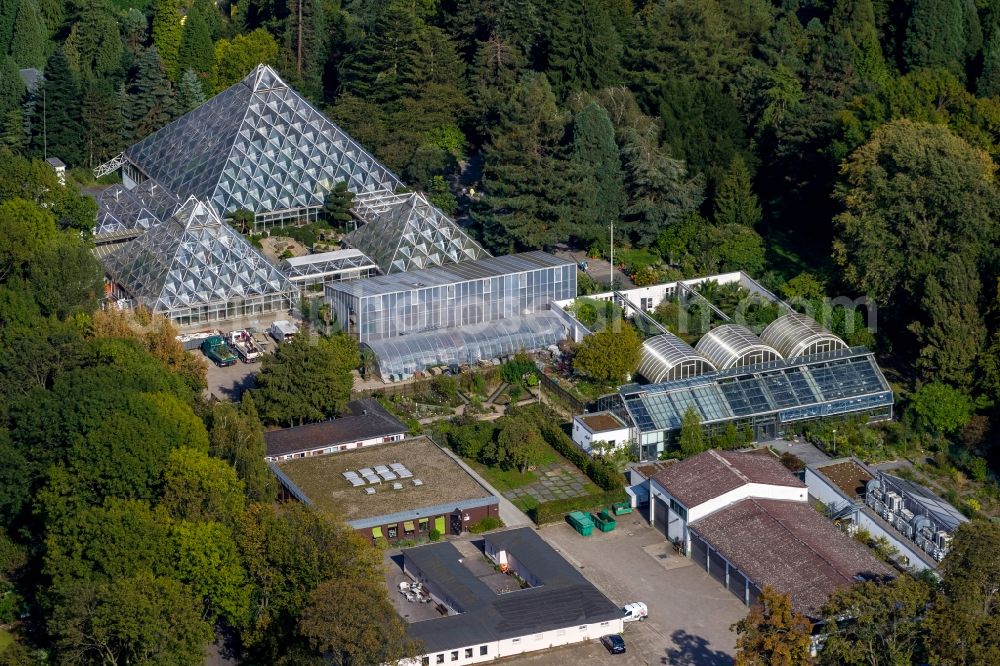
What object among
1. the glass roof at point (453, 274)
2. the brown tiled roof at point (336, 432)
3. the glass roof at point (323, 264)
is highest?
the glass roof at point (453, 274)

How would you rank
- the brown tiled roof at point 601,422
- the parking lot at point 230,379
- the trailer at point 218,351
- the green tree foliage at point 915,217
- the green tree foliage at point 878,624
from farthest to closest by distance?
the trailer at point 218,351 < the green tree foliage at point 915,217 < the parking lot at point 230,379 < the brown tiled roof at point 601,422 < the green tree foliage at point 878,624

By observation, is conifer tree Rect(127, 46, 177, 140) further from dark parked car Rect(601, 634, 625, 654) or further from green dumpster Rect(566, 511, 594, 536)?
dark parked car Rect(601, 634, 625, 654)

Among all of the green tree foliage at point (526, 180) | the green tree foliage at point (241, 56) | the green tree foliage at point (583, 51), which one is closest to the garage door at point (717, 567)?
Result: the green tree foliage at point (526, 180)

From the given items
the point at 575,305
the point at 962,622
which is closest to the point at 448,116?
the point at 575,305

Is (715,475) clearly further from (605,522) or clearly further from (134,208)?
(134,208)

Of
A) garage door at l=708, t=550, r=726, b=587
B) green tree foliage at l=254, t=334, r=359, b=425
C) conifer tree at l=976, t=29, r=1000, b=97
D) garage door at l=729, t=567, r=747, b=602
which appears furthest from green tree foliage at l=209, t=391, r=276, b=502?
conifer tree at l=976, t=29, r=1000, b=97

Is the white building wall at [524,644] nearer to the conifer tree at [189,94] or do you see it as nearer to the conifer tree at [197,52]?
the conifer tree at [189,94]

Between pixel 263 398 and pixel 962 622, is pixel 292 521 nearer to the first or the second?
pixel 263 398
